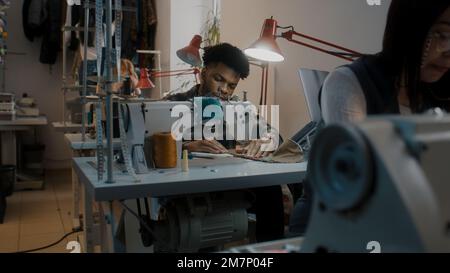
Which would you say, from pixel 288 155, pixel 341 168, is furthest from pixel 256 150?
pixel 341 168

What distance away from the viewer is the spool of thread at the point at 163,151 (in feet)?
4.94

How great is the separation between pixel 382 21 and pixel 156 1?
3.45 m

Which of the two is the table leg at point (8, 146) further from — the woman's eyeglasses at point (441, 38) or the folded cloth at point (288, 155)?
the woman's eyeglasses at point (441, 38)

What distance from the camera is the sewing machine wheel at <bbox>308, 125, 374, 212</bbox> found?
0.43m

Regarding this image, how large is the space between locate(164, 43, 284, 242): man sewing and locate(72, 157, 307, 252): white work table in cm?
16

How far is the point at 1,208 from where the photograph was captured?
3.07 m

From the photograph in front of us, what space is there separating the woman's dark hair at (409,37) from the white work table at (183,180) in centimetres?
56

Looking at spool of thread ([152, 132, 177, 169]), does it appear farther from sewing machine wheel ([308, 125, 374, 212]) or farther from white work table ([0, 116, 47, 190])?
white work table ([0, 116, 47, 190])

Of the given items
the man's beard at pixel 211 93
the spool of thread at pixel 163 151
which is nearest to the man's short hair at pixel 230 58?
the man's beard at pixel 211 93

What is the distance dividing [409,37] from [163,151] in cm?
90

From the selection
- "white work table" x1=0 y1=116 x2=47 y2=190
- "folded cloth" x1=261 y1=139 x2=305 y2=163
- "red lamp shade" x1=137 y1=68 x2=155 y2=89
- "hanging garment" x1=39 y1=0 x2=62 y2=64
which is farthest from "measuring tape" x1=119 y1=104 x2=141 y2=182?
"hanging garment" x1=39 y1=0 x2=62 y2=64
